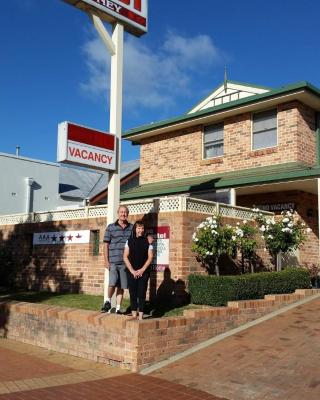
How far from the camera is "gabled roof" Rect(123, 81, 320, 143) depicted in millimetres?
14586

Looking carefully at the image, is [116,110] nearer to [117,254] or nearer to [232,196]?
[117,254]

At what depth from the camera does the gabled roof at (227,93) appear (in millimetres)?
18444

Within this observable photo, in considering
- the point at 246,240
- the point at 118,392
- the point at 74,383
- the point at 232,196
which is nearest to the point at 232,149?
the point at 232,196

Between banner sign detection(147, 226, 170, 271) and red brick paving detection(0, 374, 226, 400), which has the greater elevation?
banner sign detection(147, 226, 170, 271)

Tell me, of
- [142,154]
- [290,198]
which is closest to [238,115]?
[290,198]

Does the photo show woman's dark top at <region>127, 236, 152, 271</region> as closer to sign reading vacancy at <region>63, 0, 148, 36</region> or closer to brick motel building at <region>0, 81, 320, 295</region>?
brick motel building at <region>0, 81, 320, 295</region>

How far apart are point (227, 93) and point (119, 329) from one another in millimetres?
13790

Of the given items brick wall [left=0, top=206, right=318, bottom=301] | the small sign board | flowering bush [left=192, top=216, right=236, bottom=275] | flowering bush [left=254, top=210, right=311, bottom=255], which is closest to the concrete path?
brick wall [left=0, top=206, right=318, bottom=301]

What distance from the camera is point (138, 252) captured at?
8.02 metres

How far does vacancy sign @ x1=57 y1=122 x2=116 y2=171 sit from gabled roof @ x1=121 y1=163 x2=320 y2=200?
6.01 metres

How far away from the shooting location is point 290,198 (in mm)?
14977

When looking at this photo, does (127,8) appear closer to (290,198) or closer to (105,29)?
(105,29)

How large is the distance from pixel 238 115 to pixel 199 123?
5.36 ft

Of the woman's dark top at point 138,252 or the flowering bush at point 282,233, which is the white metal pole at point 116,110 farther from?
the flowering bush at point 282,233
